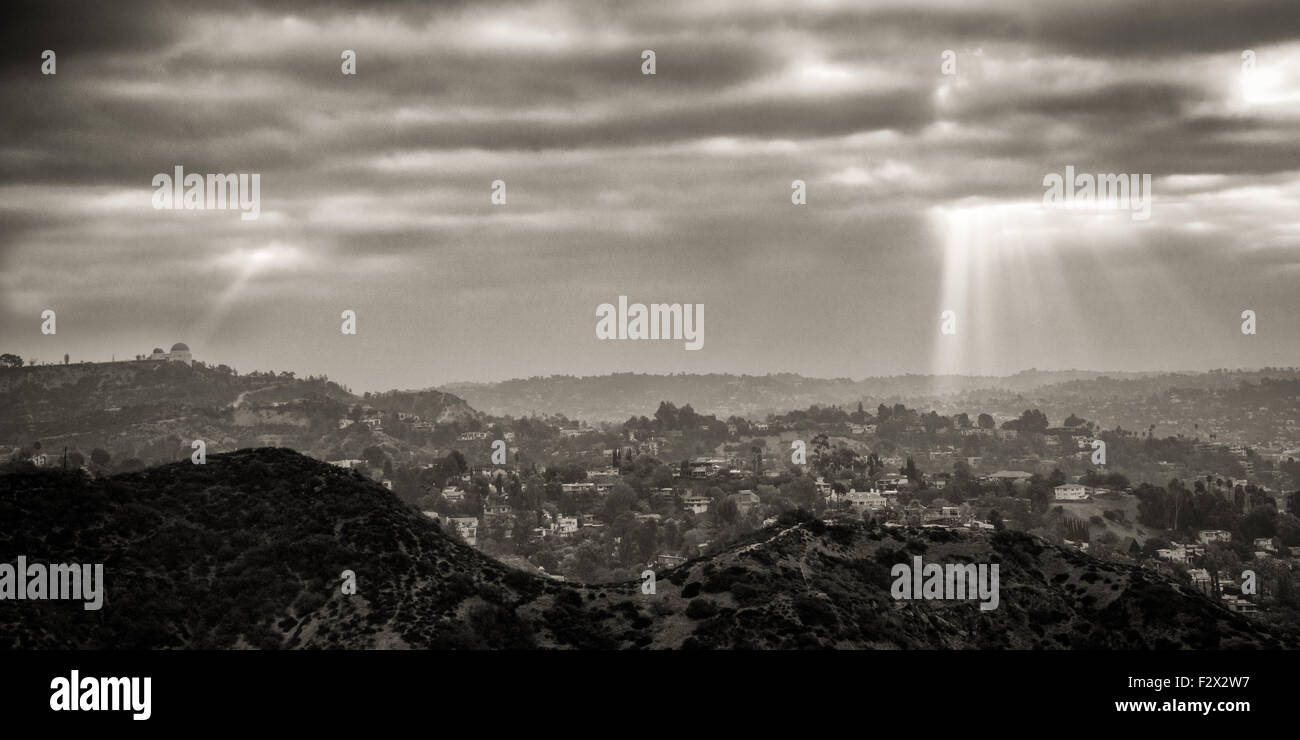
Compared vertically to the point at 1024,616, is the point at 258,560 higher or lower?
higher

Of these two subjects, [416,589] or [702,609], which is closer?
[416,589]

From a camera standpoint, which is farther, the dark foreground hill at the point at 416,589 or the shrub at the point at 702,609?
the shrub at the point at 702,609

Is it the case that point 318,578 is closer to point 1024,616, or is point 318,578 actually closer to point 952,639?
point 952,639

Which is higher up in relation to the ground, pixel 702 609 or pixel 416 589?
pixel 416 589

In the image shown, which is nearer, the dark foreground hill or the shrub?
the dark foreground hill
